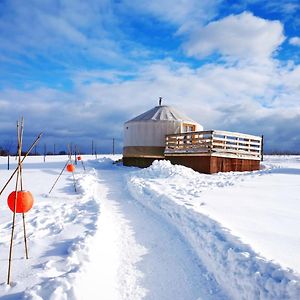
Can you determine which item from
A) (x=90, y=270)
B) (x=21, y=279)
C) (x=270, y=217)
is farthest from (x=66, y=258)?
(x=270, y=217)

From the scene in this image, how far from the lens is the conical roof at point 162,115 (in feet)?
60.5

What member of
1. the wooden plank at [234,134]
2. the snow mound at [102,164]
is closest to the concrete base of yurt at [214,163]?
the wooden plank at [234,134]

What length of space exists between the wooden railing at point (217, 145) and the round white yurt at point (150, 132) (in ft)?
6.10

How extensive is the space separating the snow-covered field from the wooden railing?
20.5 feet

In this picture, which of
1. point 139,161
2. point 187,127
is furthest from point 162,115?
point 139,161

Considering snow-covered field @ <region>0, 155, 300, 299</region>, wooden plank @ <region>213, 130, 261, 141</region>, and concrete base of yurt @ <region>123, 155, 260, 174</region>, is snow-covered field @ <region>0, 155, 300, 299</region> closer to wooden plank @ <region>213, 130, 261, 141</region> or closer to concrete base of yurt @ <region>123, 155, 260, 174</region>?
concrete base of yurt @ <region>123, 155, 260, 174</region>

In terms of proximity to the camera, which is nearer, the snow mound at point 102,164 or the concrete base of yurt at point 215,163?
the concrete base of yurt at point 215,163

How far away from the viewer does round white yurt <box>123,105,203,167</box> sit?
18125 mm

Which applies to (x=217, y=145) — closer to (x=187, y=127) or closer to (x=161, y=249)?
(x=187, y=127)

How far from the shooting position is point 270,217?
5.18 metres

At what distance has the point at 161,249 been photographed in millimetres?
4488

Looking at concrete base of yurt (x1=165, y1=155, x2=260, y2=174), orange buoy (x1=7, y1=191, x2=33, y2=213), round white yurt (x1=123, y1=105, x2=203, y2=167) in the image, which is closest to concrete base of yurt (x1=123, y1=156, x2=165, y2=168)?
round white yurt (x1=123, y1=105, x2=203, y2=167)

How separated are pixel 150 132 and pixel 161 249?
1407cm

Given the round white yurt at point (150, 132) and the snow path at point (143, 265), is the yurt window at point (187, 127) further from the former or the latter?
the snow path at point (143, 265)
